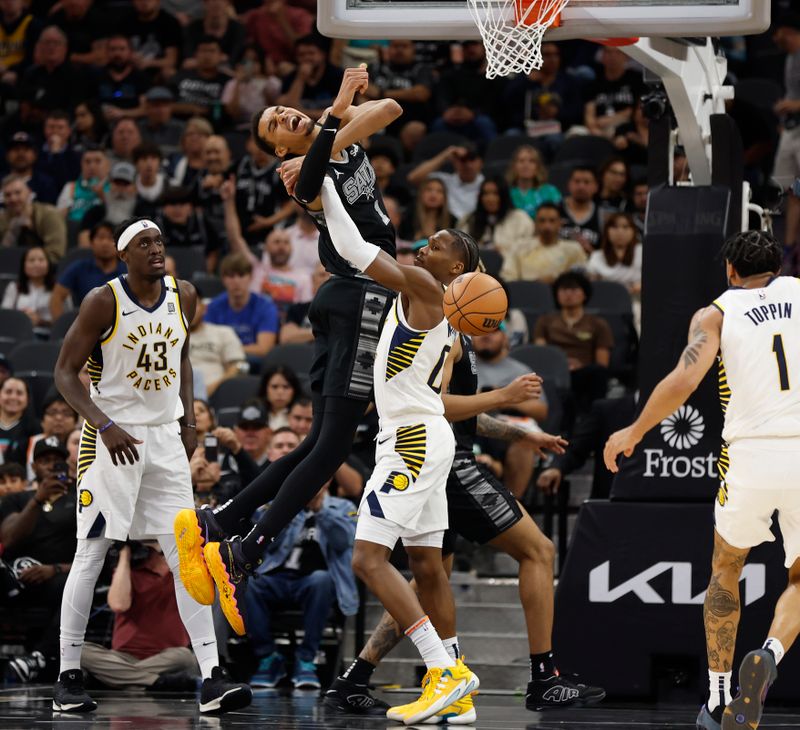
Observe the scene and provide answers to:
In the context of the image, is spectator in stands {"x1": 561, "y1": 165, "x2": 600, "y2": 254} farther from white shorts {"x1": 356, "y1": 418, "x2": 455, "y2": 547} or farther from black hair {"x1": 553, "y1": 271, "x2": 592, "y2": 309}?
white shorts {"x1": 356, "y1": 418, "x2": 455, "y2": 547}

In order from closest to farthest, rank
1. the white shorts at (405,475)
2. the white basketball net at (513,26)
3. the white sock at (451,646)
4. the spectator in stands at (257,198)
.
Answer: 1. the white shorts at (405,475)
2. the white basketball net at (513,26)
3. the white sock at (451,646)
4. the spectator in stands at (257,198)

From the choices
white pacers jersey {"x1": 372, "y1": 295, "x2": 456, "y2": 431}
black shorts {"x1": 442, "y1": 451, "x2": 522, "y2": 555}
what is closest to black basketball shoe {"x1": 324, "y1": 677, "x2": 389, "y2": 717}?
black shorts {"x1": 442, "y1": 451, "x2": 522, "y2": 555}

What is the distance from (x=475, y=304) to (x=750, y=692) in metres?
2.07

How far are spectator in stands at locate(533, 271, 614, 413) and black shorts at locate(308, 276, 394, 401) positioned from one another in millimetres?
4634

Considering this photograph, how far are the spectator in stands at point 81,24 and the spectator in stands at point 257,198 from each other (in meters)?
4.10

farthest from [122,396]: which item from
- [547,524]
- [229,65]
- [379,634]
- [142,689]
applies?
[229,65]

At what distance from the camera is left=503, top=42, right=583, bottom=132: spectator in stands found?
16031 millimetres

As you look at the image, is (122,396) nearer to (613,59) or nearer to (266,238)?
(266,238)

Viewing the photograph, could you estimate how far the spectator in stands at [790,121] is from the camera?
43.8 feet

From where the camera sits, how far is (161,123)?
16844 mm

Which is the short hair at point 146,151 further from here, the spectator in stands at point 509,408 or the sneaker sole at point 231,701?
the sneaker sole at point 231,701

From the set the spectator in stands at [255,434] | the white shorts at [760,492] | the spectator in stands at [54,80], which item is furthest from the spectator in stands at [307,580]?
the spectator in stands at [54,80]

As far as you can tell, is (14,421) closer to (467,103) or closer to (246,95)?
(246,95)

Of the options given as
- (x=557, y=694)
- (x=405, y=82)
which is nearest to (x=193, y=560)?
(x=557, y=694)
